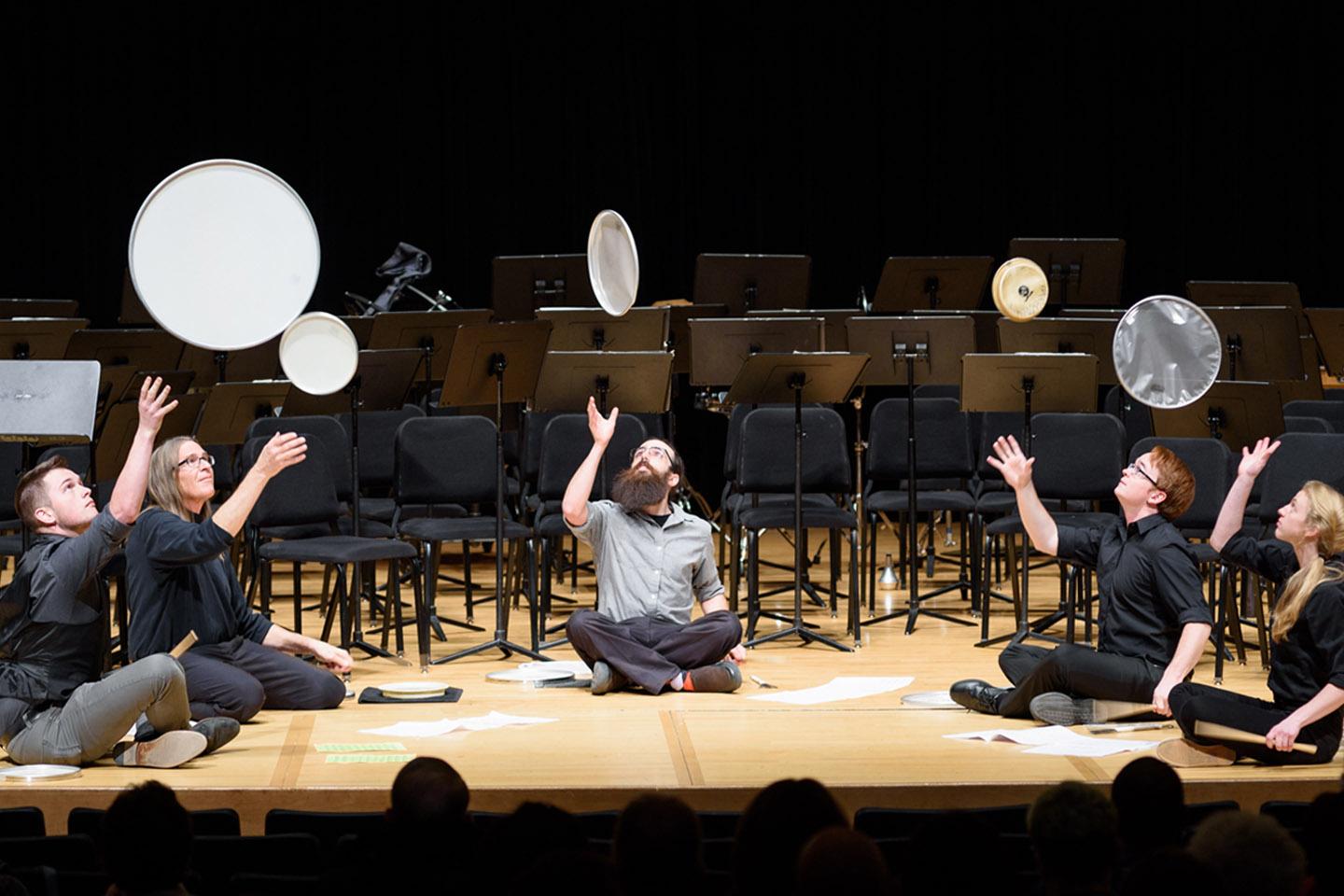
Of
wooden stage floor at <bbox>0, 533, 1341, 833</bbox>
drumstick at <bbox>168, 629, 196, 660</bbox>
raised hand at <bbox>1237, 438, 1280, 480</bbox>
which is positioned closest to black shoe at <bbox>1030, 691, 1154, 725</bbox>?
wooden stage floor at <bbox>0, 533, 1341, 833</bbox>

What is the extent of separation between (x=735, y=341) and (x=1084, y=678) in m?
2.55

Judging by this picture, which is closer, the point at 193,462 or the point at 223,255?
the point at 223,255

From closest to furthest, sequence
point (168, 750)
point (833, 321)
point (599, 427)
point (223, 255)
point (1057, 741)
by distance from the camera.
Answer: point (223, 255)
point (168, 750)
point (1057, 741)
point (599, 427)
point (833, 321)

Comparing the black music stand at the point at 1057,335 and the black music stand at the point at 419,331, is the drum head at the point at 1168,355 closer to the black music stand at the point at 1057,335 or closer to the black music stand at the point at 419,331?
the black music stand at the point at 1057,335

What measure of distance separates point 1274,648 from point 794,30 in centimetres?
725

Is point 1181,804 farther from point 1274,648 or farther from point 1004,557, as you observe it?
point 1004,557

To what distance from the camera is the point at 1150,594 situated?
19.9 feet

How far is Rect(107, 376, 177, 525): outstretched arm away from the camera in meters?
5.43

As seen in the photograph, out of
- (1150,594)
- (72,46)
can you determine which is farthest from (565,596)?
(72,46)

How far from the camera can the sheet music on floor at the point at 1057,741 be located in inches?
223

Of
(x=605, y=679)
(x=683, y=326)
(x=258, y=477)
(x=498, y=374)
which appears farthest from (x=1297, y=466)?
(x=258, y=477)

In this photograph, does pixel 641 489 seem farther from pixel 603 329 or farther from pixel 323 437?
pixel 323 437

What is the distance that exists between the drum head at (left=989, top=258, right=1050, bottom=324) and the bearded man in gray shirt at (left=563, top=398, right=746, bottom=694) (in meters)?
2.39

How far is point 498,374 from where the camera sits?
24.2ft
